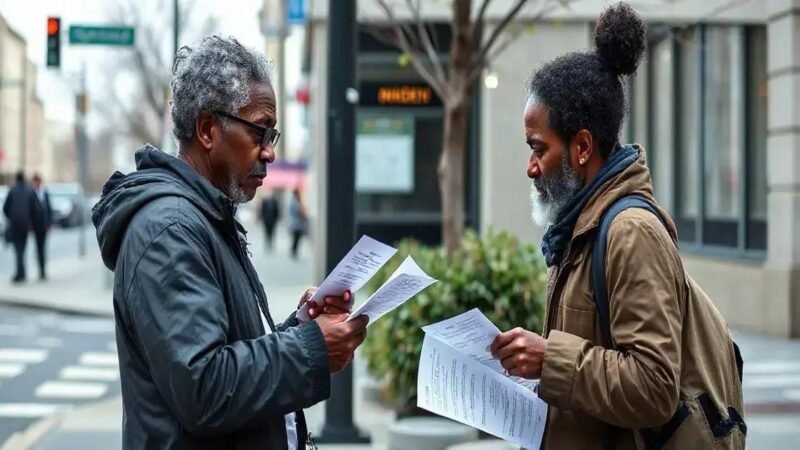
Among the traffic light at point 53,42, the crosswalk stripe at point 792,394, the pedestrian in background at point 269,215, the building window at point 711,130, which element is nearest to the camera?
the crosswalk stripe at point 792,394

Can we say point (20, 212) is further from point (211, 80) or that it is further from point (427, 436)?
point (211, 80)

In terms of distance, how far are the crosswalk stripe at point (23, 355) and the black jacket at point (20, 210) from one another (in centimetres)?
856

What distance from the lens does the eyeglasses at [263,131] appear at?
108 inches

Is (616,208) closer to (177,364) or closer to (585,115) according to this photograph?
(585,115)

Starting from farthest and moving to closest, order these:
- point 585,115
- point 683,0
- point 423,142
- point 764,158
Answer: point 423,142
point 683,0
point 764,158
point 585,115

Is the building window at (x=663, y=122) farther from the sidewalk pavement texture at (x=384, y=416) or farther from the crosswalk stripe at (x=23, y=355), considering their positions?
the crosswalk stripe at (x=23, y=355)

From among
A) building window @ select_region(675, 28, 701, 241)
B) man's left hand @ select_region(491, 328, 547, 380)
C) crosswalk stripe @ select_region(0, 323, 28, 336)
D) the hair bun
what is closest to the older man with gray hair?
man's left hand @ select_region(491, 328, 547, 380)

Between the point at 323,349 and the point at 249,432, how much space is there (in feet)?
0.81

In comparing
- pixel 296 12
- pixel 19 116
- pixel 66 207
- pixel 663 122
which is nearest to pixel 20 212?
pixel 296 12

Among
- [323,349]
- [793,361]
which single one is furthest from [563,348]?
[793,361]

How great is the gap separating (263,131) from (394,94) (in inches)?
762

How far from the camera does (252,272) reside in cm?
283

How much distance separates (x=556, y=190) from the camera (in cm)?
302

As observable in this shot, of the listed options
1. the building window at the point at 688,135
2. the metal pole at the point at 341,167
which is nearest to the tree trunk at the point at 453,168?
the metal pole at the point at 341,167
